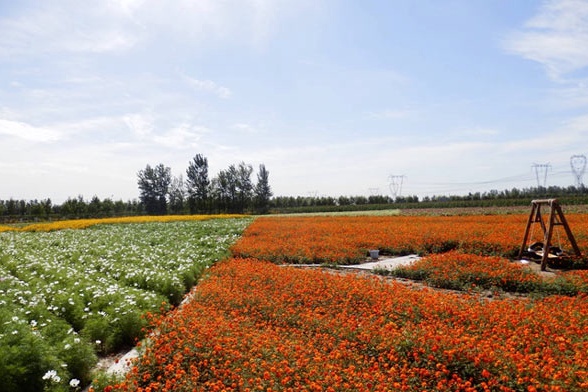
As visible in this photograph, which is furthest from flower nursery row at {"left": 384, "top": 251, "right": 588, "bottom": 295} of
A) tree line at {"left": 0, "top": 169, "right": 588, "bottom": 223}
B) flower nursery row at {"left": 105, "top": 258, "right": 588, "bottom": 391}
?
tree line at {"left": 0, "top": 169, "right": 588, "bottom": 223}

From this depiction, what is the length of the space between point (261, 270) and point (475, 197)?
66.7 meters

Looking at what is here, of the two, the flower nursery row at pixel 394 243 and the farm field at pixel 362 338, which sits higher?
the flower nursery row at pixel 394 243

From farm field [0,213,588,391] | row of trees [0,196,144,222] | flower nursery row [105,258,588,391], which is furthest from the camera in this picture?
row of trees [0,196,144,222]

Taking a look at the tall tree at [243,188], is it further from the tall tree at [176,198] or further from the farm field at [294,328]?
the farm field at [294,328]

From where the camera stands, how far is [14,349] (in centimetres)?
523

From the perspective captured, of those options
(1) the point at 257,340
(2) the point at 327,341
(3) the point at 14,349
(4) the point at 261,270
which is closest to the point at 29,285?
(3) the point at 14,349

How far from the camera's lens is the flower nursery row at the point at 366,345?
15.9 feet

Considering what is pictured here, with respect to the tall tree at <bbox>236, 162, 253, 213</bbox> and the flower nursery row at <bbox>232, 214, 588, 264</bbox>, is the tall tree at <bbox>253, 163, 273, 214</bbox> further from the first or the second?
the flower nursery row at <bbox>232, 214, 588, 264</bbox>

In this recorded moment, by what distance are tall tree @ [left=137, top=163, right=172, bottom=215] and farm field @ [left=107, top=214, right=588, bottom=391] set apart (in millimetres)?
66475

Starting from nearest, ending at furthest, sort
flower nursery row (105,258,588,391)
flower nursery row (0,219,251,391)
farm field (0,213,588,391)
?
flower nursery row (105,258,588,391) → farm field (0,213,588,391) → flower nursery row (0,219,251,391)

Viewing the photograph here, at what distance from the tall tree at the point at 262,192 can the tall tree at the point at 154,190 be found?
57.8 ft

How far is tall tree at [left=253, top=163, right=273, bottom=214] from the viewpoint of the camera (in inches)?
2854

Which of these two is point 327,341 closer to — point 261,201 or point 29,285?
point 29,285

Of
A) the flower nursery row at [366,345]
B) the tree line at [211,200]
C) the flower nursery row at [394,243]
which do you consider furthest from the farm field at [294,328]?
the tree line at [211,200]
